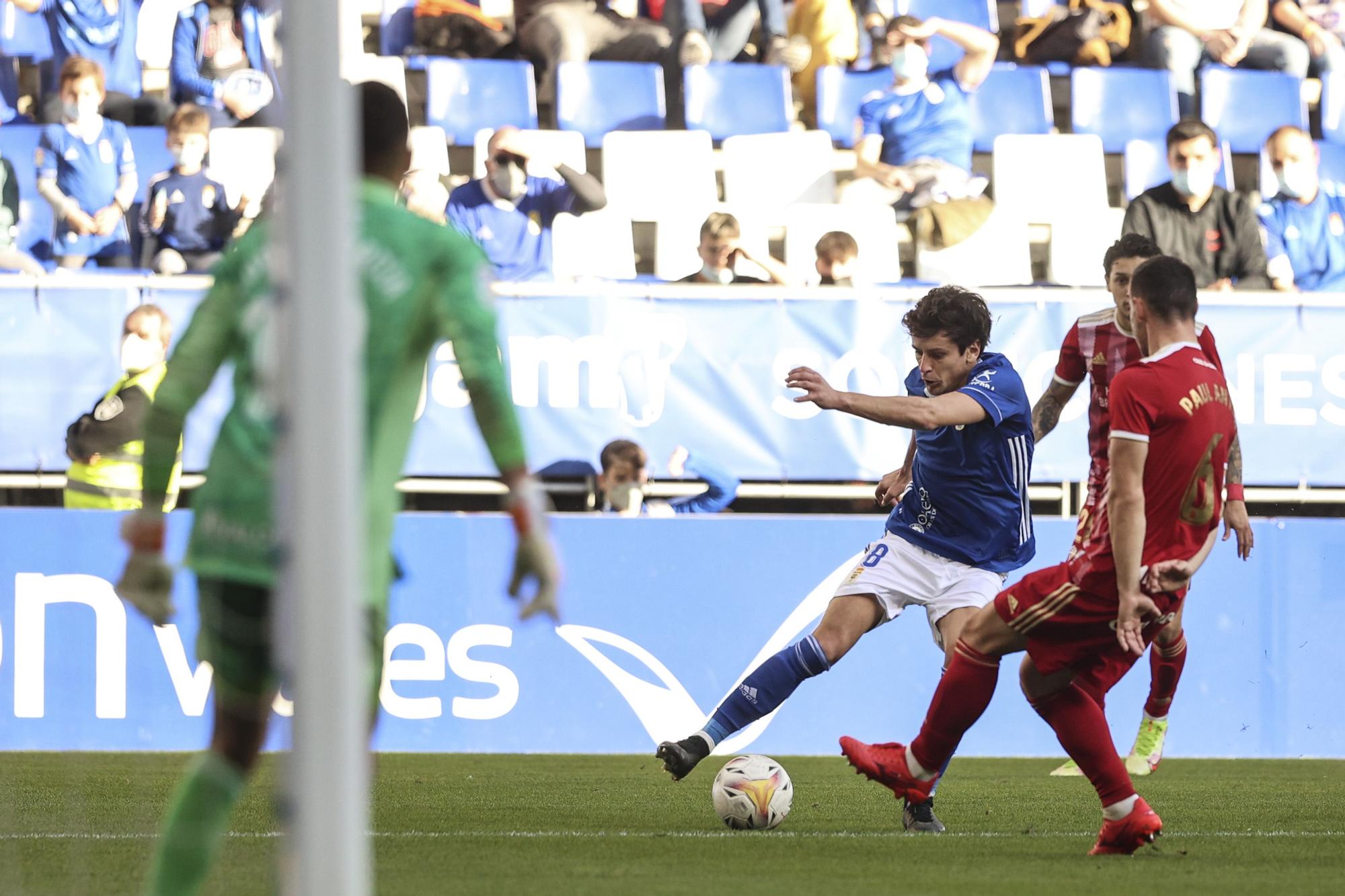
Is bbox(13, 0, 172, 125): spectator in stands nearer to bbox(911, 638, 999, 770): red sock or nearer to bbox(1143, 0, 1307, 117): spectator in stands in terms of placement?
bbox(911, 638, 999, 770): red sock

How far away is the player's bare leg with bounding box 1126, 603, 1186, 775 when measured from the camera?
25.1ft

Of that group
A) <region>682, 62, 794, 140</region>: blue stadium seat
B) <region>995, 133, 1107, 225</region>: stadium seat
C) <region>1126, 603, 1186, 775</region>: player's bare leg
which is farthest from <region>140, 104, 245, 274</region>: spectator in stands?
<region>995, 133, 1107, 225</region>: stadium seat

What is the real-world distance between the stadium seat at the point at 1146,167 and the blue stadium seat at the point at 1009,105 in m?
Result: 0.59

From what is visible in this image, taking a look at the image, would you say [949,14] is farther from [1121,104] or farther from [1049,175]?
[1049,175]

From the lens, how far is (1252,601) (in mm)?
9289

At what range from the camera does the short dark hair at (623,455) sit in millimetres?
9289

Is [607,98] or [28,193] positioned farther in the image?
[607,98]

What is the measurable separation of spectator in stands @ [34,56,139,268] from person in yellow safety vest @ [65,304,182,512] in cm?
23

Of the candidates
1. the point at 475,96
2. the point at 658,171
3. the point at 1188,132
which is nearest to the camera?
the point at 1188,132

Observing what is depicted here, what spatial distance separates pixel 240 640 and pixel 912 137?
9460 millimetres

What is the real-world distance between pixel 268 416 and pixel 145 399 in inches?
42.7

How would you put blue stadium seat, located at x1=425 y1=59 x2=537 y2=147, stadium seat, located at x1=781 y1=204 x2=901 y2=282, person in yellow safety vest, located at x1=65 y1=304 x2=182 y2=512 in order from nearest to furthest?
person in yellow safety vest, located at x1=65 y1=304 x2=182 y2=512, stadium seat, located at x1=781 y1=204 x2=901 y2=282, blue stadium seat, located at x1=425 y1=59 x2=537 y2=147

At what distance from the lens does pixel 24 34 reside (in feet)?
14.8

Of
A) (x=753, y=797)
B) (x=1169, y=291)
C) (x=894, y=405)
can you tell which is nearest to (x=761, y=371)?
(x=753, y=797)
